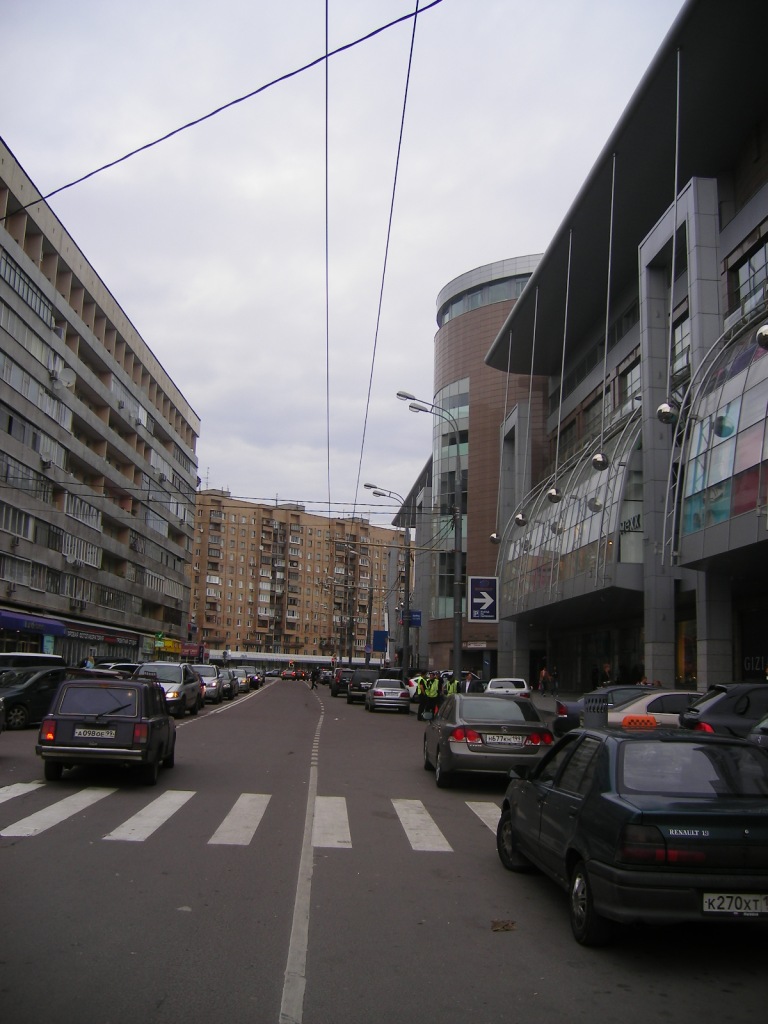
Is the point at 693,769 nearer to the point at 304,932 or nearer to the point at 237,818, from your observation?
the point at 304,932

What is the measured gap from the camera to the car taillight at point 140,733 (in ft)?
40.2

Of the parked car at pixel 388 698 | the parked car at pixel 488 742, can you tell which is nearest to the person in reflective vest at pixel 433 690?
the parked car at pixel 388 698

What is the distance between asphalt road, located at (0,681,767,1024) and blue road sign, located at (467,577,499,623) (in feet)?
65.2

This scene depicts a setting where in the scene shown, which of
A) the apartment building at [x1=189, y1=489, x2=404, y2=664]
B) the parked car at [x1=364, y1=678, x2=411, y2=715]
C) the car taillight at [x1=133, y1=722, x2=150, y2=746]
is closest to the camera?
the car taillight at [x1=133, y1=722, x2=150, y2=746]

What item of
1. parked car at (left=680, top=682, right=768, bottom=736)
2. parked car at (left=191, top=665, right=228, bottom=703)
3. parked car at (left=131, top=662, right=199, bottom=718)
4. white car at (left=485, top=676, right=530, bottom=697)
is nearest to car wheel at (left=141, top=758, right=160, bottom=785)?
parked car at (left=680, top=682, right=768, bottom=736)

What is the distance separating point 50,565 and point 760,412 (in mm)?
39159

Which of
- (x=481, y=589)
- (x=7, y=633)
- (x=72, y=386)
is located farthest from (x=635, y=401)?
(x=72, y=386)

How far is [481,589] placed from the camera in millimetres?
31953

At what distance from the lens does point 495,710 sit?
13562 millimetres

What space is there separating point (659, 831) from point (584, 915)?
0.86m

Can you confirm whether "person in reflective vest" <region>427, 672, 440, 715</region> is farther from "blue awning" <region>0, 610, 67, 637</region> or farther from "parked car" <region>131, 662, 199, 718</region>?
"blue awning" <region>0, 610, 67, 637</region>

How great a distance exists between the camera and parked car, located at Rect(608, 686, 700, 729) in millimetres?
16906

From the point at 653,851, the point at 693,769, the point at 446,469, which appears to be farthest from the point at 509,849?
the point at 446,469

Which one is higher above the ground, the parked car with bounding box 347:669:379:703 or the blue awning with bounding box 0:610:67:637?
the blue awning with bounding box 0:610:67:637
